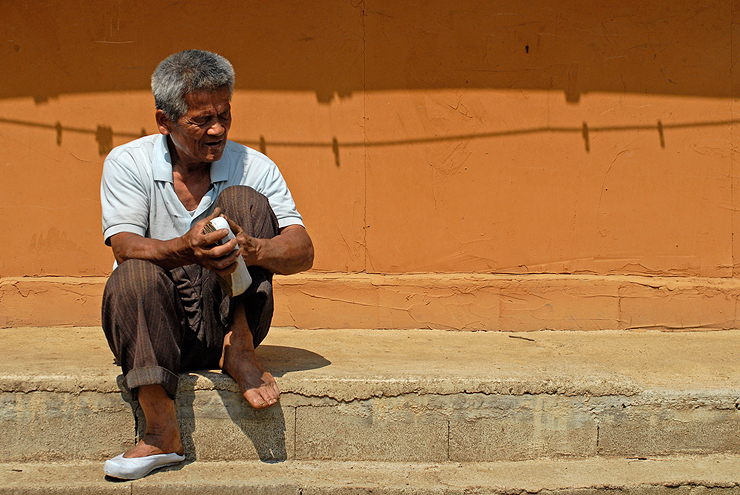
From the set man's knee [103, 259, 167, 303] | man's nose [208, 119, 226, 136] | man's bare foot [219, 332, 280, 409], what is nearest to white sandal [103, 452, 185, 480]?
man's bare foot [219, 332, 280, 409]

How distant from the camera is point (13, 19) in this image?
3902 millimetres

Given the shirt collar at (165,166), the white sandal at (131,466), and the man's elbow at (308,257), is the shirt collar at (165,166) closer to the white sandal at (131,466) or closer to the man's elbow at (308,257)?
the man's elbow at (308,257)

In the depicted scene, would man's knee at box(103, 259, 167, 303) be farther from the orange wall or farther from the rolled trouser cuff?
the orange wall

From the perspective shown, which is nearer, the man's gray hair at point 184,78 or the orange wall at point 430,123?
the man's gray hair at point 184,78

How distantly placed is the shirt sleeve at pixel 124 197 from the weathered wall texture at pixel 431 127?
1.35 m

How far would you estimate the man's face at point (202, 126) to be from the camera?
2547mm

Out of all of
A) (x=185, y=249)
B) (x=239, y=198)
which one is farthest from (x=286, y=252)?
(x=185, y=249)

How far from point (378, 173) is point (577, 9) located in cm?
142

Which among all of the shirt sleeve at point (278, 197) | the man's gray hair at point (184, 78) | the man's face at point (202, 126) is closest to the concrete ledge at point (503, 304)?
→ the shirt sleeve at point (278, 197)

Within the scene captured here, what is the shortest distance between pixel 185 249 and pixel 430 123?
1992mm

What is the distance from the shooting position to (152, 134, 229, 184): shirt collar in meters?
2.68

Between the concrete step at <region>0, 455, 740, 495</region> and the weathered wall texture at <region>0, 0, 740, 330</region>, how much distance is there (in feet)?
4.34

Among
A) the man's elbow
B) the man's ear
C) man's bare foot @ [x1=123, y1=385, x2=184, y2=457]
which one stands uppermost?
the man's ear

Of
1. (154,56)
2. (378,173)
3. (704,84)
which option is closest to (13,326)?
(154,56)
